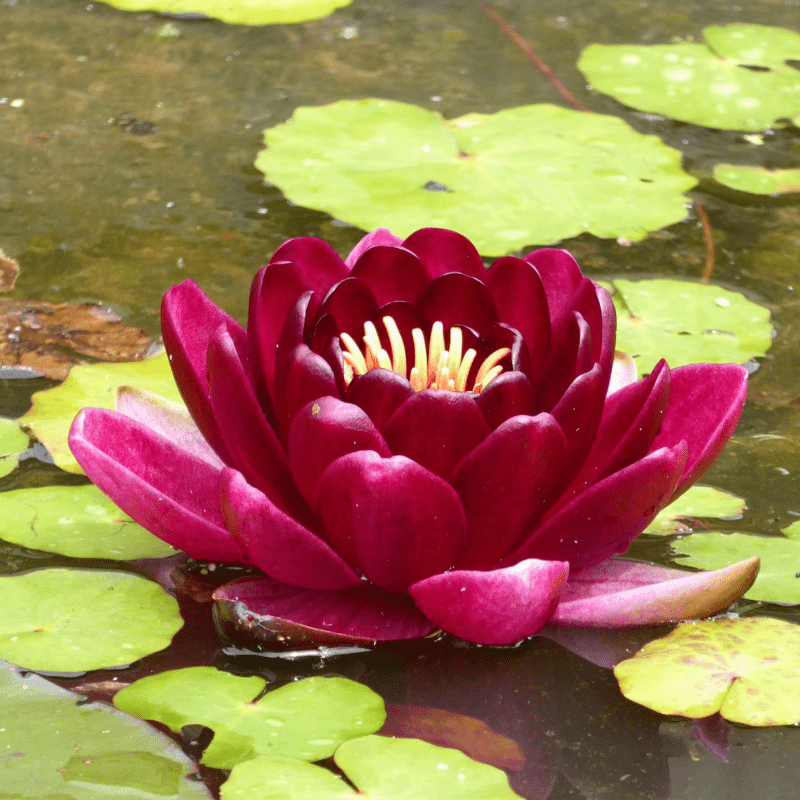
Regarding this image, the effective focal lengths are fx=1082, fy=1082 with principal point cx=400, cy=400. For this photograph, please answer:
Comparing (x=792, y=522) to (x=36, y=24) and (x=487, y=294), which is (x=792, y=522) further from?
(x=36, y=24)

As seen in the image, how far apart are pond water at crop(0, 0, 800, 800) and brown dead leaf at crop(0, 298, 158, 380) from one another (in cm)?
3

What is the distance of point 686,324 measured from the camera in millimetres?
1594

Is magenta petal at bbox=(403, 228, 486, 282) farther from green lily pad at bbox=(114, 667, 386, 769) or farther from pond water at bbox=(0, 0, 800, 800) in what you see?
green lily pad at bbox=(114, 667, 386, 769)

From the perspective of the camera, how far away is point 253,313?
1073 mm

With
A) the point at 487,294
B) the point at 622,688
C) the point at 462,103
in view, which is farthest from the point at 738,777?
the point at 462,103

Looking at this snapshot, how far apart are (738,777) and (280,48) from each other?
2.07 metres

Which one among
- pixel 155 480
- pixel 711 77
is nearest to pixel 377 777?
pixel 155 480

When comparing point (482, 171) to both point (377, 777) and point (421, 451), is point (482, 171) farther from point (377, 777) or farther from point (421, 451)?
point (377, 777)

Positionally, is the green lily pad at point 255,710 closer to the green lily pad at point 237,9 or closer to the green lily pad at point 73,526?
the green lily pad at point 73,526

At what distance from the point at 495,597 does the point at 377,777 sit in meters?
0.18

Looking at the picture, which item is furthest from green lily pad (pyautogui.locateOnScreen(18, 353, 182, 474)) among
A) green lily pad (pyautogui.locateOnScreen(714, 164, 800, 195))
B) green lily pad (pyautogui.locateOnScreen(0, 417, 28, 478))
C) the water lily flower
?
green lily pad (pyautogui.locateOnScreen(714, 164, 800, 195))

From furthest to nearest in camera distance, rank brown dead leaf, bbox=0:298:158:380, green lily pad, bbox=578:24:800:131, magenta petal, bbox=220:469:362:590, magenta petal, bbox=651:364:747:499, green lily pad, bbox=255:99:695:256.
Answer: green lily pad, bbox=578:24:800:131, green lily pad, bbox=255:99:695:256, brown dead leaf, bbox=0:298:158:380, magenta petal, bbox=651:364:747:499, magenta petal, bbox=220:469:362:590

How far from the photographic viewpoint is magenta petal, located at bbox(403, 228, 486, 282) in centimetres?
118

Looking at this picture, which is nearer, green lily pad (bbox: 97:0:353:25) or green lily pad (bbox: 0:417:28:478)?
green lily pad (bbox: 0:417:28:478)
